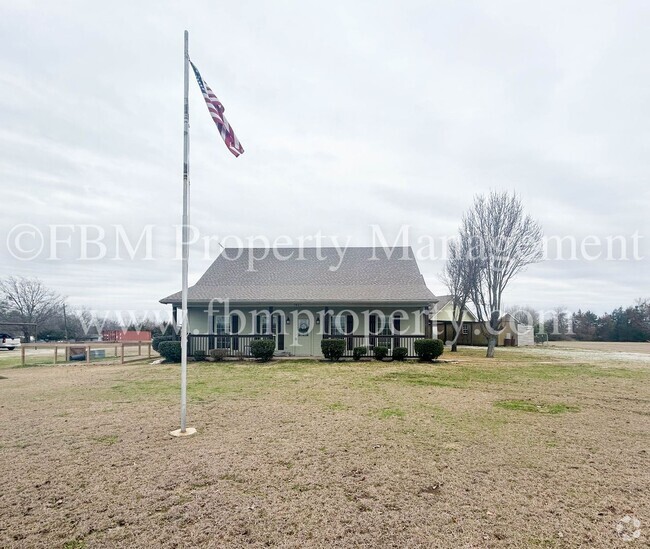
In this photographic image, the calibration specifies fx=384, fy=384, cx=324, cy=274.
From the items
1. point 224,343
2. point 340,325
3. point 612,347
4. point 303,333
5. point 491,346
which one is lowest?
point 612,347

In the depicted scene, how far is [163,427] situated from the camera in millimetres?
6473

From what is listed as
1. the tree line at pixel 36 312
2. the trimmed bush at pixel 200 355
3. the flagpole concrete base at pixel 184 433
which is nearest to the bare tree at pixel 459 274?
the trimmed bush at pixel 200 355

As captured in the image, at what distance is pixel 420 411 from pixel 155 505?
17.3ft

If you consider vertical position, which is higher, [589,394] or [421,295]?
[421,295]

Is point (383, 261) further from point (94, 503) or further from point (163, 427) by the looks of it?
point (94, 503)

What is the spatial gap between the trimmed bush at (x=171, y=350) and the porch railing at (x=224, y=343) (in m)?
0.80

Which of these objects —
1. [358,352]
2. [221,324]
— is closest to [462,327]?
[358,352]

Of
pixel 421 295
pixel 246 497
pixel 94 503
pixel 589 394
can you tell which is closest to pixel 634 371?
pixel 589 394

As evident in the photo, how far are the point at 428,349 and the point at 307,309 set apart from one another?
592cm

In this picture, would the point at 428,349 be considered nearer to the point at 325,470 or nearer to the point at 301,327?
the point at 301,327

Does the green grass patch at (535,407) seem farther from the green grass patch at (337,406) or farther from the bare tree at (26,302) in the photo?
the bare tree at (26,302)

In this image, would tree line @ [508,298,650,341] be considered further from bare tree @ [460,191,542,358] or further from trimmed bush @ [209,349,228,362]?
trimmed bush @ [209,349,228,362]

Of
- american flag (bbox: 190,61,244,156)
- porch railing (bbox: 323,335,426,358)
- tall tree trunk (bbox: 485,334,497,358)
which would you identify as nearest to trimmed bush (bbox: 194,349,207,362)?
porch railing (bbox: 323,335,426,358)

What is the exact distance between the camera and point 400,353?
667 inches
